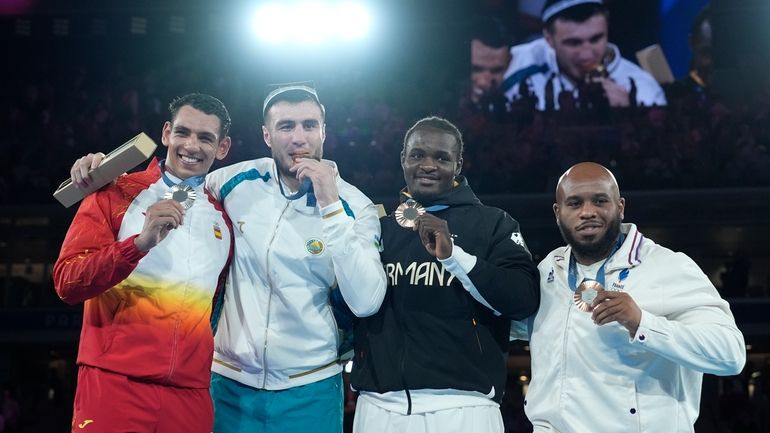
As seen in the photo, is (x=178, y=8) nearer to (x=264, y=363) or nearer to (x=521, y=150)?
(x=521, y=150)

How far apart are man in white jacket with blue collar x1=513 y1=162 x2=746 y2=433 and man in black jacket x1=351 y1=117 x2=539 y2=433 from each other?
0.63ft

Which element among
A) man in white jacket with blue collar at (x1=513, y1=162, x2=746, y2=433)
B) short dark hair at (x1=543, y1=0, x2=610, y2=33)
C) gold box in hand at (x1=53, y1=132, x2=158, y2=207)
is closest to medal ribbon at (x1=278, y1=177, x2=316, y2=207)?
gold box in hand at (x1=53, y1=132, x2=158, y2=207)

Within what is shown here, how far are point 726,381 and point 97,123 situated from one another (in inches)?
435

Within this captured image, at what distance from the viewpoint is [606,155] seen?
1320cm

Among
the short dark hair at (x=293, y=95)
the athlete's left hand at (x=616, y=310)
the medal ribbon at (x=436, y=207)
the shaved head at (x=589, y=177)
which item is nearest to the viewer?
the athlete's left hand at (x=616, y=310)

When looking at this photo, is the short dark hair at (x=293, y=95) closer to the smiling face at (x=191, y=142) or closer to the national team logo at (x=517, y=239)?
the smiling face at (x=191, y=142)

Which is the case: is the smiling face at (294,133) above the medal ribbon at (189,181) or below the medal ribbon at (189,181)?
above

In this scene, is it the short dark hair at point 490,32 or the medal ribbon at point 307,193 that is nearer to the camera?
the medal ribbon at point 307,193

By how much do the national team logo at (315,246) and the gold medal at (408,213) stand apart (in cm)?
45

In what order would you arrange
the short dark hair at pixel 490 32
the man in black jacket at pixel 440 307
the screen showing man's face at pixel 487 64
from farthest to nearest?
the short dark hair at pixel 490 32
the screen showing man's face at pixel 487 64
the man in black jacket at pixel 440 307

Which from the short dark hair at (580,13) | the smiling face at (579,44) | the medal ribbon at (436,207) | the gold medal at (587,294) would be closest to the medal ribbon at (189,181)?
the medal ribbon at (436,207)

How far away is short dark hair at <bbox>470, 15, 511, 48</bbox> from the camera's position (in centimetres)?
1817

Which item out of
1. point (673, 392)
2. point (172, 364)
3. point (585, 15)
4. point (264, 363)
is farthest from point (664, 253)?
point (585, 15)

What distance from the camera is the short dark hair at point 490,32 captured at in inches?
715
